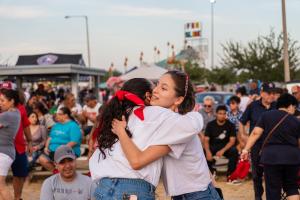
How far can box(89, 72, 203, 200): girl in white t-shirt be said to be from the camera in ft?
9.52

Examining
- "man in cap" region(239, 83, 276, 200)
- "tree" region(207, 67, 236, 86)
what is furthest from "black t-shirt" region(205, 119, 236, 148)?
"tree" region(207, 67, 236, 86)

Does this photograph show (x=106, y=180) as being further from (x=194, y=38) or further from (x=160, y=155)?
(x=194, y=38)

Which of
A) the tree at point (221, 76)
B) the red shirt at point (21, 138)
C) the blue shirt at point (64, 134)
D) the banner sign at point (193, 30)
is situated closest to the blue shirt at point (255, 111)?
the blue shirt at point (64, 134)

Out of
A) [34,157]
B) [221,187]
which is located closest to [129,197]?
[221,187]

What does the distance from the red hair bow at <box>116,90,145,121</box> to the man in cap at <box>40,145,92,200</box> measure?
84.7 inches

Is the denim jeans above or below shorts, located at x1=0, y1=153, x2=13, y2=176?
below

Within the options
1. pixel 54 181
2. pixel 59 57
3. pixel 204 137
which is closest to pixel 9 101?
pixel 54 181

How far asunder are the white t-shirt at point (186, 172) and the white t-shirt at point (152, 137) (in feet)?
0.38

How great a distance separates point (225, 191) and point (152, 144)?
21.8ft

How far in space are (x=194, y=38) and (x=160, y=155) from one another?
70.9 meters

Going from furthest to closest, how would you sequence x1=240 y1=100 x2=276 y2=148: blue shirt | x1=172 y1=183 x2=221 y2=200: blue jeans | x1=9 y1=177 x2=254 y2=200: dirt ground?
x1=9 y1=177 x2=254 y2=200: dirt ground
x1=240 y1=100 x2=276 y2=148: blue shirt
x1=172 y1=183 x2=221 y2=200: blue jeans

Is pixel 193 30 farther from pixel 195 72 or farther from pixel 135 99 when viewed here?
pixel 135 99

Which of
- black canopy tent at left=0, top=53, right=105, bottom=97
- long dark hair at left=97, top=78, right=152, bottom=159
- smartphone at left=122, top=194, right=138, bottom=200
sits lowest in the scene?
smartphone at left=122, top=194, right=138, bottom=200

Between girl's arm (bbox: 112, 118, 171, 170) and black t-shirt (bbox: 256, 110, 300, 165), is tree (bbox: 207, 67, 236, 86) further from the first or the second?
girl's arm (bbox: 112, 118, 171, 170)
